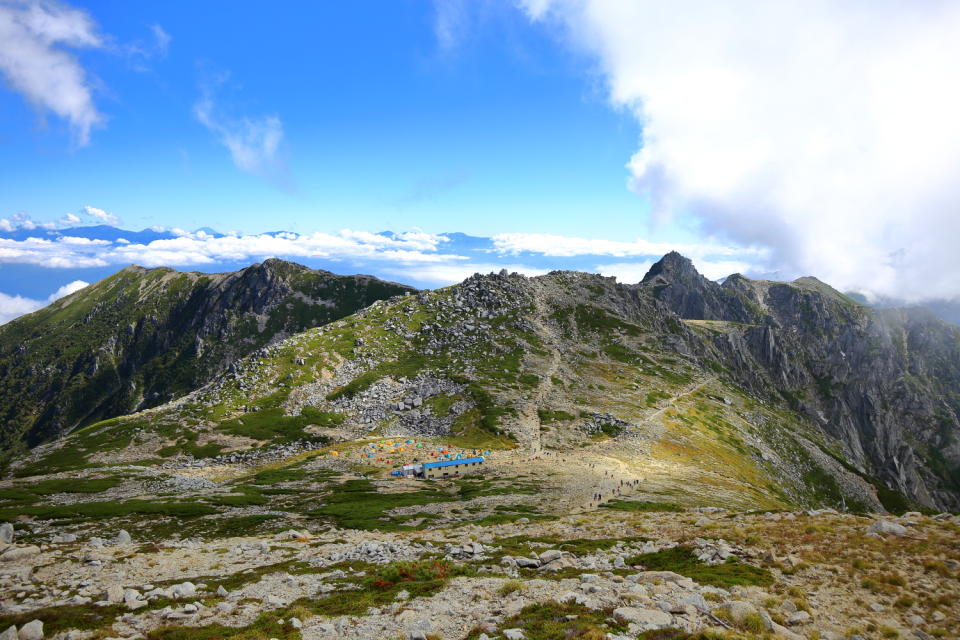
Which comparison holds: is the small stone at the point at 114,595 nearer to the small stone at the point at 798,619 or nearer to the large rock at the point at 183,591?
the large rock at the point at 183,591

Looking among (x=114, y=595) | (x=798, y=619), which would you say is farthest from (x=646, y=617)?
(x=114, y=595)

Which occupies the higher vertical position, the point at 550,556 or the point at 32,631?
the point at 32,631

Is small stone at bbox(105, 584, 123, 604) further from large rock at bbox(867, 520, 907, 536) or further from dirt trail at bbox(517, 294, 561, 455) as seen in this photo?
dirt trail at bbox(517, 294, 561, 455)

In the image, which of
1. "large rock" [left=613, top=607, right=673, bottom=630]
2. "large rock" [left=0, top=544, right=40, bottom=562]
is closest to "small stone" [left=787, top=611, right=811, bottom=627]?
"large rock" [left=613, top=607, right=673, bottom=630]

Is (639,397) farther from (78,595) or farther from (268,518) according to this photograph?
(78,595)

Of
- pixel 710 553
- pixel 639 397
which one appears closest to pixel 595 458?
pixel 639 397

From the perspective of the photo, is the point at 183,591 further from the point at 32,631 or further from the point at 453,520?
the point at 453,520

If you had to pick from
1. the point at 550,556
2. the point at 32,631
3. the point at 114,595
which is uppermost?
the point at 32,631

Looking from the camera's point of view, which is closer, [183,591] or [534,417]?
[183,591]
